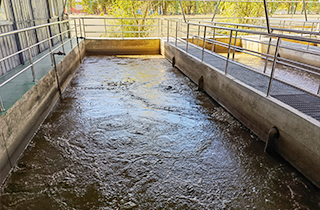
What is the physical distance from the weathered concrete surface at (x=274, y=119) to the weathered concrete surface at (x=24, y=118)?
362 centimetres

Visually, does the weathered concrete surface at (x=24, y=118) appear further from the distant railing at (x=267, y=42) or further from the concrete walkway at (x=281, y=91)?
the concrete walkway at (x=281, y=91)

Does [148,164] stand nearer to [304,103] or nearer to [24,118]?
[24,118]

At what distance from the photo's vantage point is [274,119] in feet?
11.3

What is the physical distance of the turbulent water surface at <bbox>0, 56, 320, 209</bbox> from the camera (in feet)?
8.68

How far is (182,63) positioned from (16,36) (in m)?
4.67

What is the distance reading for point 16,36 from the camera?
17.8 ft

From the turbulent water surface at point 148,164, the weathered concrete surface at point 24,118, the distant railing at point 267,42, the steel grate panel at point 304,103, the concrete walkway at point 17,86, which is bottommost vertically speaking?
the turbulent water surface at point 148,164

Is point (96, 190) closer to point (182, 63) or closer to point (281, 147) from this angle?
point (281, 147)

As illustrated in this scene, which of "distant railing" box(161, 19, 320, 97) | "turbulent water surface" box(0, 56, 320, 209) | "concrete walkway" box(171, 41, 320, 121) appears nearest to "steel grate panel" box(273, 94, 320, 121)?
"concrete walkway" box(171, 41, 320, 121)

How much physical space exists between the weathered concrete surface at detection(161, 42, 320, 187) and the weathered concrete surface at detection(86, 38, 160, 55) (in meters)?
5.50

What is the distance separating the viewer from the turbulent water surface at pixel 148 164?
2.65 m

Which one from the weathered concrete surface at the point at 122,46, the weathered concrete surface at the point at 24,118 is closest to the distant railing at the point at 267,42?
the weathered concrete surface at the point at 122,46

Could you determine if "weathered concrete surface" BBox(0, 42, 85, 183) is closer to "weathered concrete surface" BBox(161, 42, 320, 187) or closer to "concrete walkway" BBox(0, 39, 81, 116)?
"concrete walkway" BBox(0, 39, 81, 116)

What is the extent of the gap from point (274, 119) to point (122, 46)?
8.50 m
